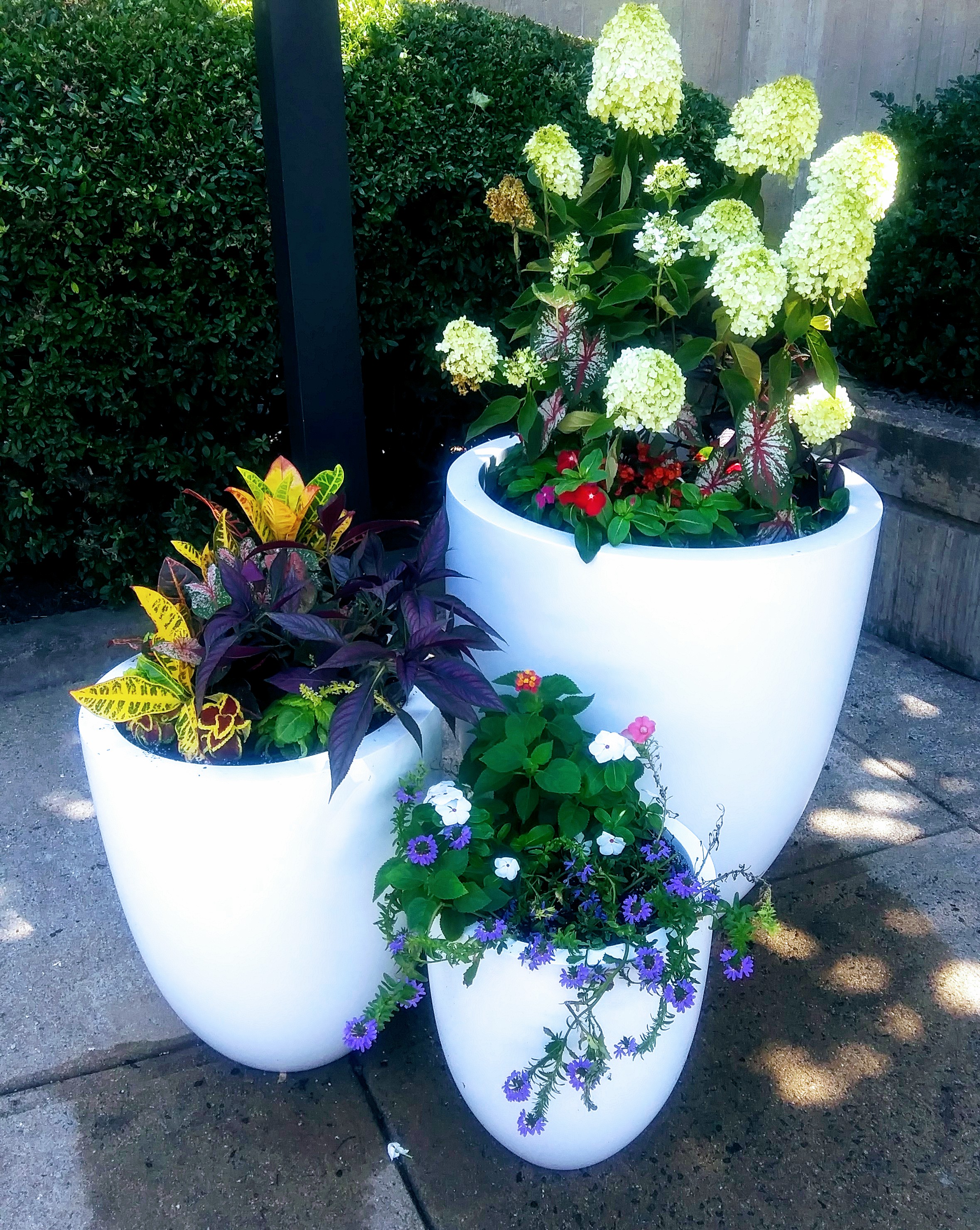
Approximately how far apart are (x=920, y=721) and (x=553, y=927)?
1.82 metres

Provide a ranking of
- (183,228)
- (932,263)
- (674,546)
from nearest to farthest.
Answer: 1. (674,546)
2. (183,228)
3. (932,263)

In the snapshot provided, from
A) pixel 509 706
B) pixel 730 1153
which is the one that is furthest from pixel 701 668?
pixel 730 1153

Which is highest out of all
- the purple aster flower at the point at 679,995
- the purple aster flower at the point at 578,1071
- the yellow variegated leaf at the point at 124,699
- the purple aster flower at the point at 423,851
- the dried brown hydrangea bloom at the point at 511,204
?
the dried brown hydrangea bloom at the point at 511,204

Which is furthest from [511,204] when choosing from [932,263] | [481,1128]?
[932,263]

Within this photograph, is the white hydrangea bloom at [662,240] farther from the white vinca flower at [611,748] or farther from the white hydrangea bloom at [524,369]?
the white vinca flower at [611,748]

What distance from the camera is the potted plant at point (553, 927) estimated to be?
144 cm

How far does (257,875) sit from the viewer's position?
1.55m

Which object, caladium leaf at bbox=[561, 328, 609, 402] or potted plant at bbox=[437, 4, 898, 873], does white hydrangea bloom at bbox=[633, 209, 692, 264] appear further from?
caladium leaf at bbox=[561, 328, 609, 402]

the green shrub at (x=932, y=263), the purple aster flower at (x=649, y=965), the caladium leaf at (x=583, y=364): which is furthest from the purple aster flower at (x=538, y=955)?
the green shrub at (x=932, y=263)

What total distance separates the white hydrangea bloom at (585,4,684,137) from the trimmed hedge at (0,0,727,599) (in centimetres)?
125

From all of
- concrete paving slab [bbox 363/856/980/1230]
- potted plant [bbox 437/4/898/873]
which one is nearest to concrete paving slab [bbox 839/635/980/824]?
concrete paving slab [bbox 363/856/980/1230]

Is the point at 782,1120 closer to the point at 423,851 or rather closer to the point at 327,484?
the point at 423,851

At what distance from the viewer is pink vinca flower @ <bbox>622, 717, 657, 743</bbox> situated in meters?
1.67

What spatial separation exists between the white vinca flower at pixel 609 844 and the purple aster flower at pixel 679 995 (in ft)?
0.65
